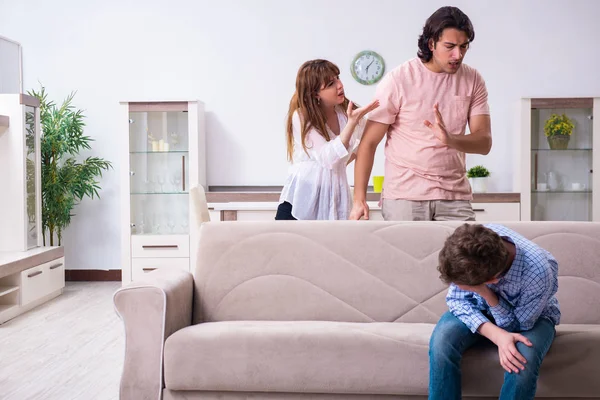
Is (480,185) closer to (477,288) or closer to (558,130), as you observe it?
(558,130)

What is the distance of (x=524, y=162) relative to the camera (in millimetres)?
5660

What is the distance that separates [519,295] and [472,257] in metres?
0.26

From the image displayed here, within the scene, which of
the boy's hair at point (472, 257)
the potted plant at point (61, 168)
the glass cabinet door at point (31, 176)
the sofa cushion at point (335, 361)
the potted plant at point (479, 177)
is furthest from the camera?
the potted plant at point (61, 168)

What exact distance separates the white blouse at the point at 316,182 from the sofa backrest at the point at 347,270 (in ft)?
1.17

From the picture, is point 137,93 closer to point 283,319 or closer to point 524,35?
point 524,35

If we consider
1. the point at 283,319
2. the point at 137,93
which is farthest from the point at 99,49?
the point at 283,319

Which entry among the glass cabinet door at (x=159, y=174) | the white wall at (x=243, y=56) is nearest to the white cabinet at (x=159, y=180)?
the glass cabinet door at (x=159, y=174)

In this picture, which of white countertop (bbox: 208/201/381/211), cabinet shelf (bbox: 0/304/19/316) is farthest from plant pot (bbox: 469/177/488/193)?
cabinet shelf (bbox: 0/304/19/316)

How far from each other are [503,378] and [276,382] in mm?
707

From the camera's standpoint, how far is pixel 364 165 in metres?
2.85

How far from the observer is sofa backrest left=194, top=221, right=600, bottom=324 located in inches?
103

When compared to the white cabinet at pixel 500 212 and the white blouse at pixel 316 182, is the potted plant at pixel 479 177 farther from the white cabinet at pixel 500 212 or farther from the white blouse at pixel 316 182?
the white blouse at pixel 316 182

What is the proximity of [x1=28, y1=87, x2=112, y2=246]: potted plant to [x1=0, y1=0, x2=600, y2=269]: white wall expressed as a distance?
0.76ft

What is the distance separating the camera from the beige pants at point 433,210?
2.72 meters
